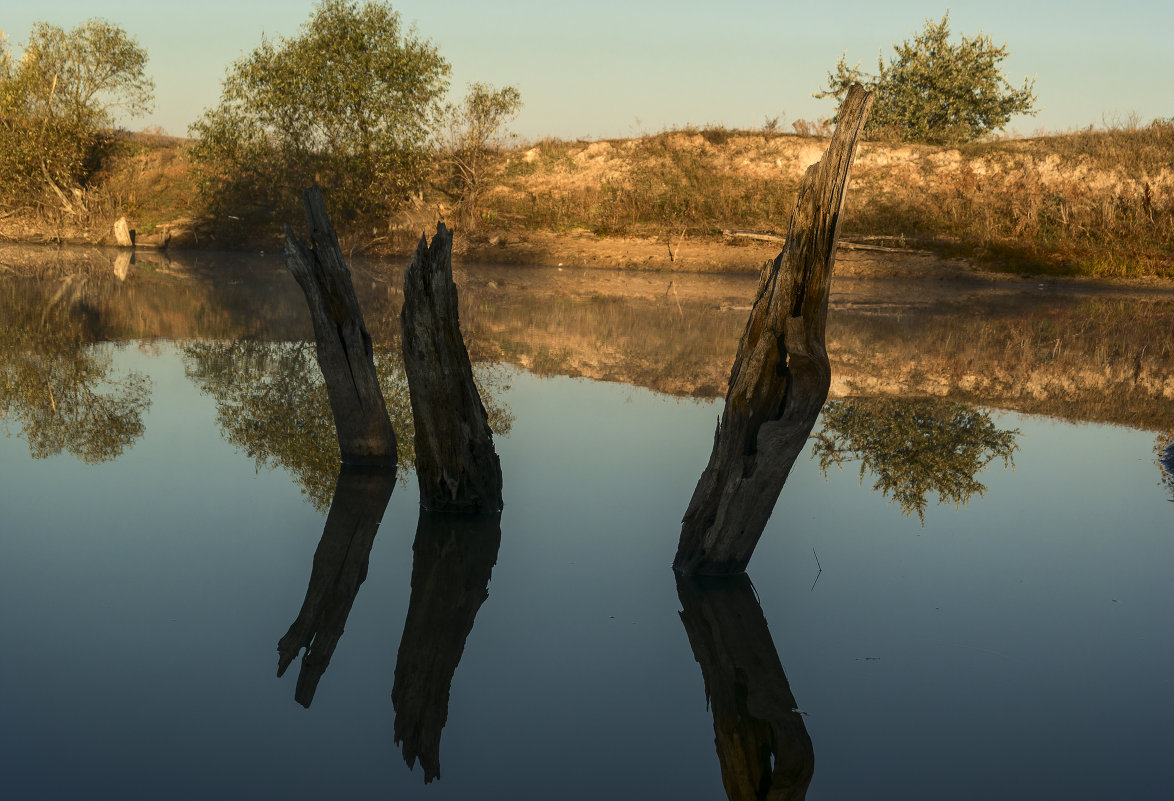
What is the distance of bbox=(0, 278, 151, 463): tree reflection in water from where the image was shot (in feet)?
30.3

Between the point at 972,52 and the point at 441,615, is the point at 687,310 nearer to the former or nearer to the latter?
the point at 441,615

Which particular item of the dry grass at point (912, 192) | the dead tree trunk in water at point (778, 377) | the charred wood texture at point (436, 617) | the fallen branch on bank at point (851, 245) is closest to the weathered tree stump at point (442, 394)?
the charred wood texture at point (436, 617)

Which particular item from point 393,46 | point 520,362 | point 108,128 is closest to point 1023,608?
point 520,362

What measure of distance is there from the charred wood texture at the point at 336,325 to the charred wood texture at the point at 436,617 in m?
1.40

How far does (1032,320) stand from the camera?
71.6 ft

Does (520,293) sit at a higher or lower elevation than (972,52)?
lower

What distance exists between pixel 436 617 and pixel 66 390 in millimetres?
7819

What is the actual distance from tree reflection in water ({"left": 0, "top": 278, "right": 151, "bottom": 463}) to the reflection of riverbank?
993 millimetres

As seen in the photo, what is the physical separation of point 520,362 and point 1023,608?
Result: 9.76 meters

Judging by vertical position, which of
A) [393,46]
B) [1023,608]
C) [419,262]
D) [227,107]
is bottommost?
[1023,608]

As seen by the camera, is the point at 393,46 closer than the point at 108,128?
Yes

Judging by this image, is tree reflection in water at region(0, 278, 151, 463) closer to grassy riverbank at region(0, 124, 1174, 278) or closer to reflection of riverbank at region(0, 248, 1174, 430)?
reflection of riverbank at region(0, 248, 1174, 430)

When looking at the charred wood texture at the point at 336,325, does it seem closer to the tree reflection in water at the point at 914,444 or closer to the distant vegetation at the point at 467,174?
the tree reflection in water at the point at 914,444

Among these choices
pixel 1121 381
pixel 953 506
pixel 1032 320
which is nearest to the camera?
pixel 953 506
